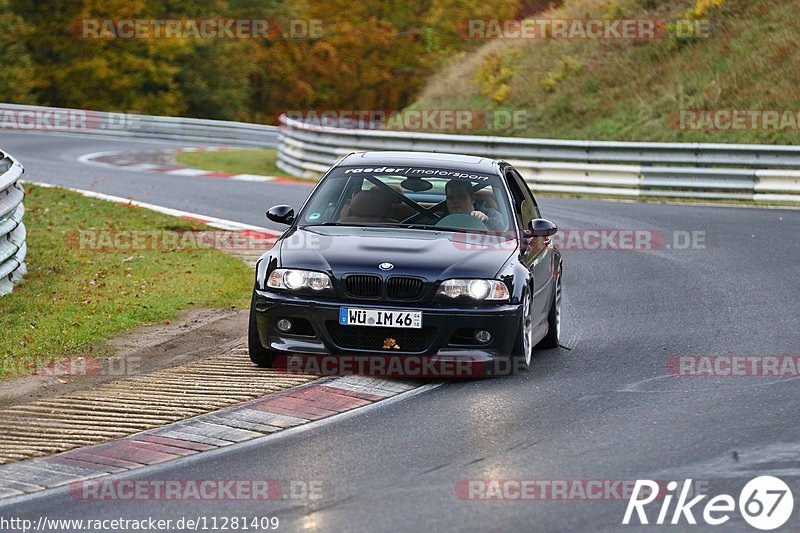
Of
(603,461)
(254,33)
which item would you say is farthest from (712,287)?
(254,33)

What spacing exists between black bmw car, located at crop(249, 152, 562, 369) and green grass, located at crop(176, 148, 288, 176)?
1898 centimetres

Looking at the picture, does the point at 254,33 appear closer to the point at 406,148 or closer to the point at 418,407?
the point at 406,148

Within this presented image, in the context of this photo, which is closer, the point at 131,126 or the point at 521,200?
the point at 521,200

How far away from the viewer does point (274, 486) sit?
21.9ft

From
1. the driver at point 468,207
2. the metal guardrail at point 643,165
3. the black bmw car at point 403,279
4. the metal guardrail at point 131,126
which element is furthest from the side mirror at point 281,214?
the metal guardrail at point 131,126

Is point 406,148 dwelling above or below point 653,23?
below

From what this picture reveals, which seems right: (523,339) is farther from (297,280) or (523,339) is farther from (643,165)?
(643,165)

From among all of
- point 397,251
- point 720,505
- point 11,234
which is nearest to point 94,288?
point 11,234

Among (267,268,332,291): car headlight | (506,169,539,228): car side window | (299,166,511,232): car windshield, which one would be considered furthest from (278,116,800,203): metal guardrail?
(267,268,332,291): car headlight

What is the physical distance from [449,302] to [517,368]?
0.81 meters

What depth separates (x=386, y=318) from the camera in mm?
9109

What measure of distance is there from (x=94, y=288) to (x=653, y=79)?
20144 millimetres

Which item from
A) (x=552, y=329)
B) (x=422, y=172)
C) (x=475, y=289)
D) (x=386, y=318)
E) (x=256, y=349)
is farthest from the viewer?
(x=552, y=329)

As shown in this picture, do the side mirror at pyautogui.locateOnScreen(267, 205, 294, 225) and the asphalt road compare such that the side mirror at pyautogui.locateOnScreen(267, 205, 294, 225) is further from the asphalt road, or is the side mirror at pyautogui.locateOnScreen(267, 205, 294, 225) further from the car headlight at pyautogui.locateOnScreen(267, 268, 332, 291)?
the asphalt road
